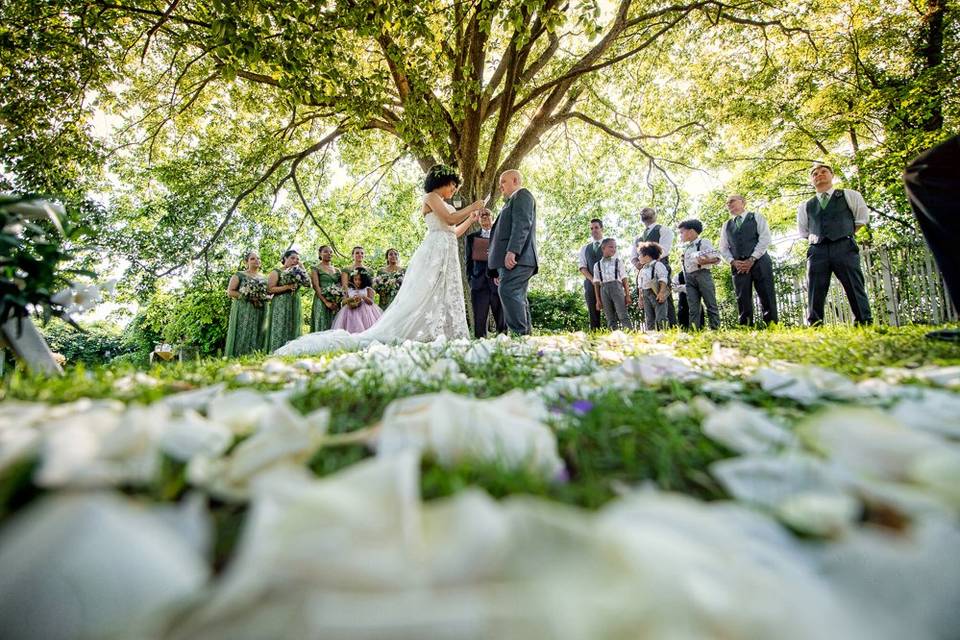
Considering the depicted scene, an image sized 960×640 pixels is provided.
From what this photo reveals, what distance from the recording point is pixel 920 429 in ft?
2.70

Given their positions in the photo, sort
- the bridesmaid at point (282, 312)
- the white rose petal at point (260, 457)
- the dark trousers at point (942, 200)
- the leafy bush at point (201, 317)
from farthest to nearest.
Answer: the leafy bush at point (201, 317) → the bridesmaid at point (282, 312) → the dark trousers at point (942, 200) → the white rose petal at point (260, 457)

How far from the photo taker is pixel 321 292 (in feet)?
28.7

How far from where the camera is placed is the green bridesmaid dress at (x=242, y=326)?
8.13 meters

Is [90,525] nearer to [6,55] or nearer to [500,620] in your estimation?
[500,620]

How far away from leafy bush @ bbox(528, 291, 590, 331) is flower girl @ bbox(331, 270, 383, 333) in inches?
264

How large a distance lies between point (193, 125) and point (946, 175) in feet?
42.7

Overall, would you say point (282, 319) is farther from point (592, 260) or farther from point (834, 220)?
point (834, 220)

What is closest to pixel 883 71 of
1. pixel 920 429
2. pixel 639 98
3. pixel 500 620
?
pixel 639 98

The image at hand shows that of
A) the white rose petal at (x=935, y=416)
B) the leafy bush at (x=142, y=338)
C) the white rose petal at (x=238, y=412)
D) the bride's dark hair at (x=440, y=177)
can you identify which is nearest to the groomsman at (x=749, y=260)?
the bride's dark hair at (x=440, y=177)

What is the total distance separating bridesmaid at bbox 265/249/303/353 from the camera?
8180mm

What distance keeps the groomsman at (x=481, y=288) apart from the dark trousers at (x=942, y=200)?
15.8ft

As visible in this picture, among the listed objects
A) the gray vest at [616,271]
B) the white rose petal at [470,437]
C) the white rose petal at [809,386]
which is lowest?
the white rose petal at [809,386]

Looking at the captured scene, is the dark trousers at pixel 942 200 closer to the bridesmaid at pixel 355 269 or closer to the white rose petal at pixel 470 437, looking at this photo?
the white rose petal at pixel 470 437

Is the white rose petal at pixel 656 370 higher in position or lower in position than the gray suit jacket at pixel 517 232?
lower
